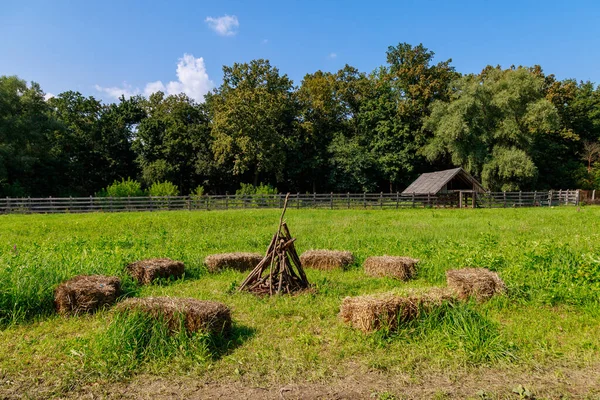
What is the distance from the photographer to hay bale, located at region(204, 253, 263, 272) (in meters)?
7.77

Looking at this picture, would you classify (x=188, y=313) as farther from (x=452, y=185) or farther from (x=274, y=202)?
(x=452, y=185)

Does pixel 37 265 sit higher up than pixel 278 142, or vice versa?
pixel 278 142

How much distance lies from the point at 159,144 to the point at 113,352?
40133mm

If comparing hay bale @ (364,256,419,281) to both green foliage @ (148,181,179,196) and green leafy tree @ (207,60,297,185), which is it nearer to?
green foliage @ (148,181,179,196)

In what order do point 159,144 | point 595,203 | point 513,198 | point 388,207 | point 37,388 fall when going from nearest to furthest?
point 37,388, point 388,207, point 513,198, point 595,203, point 159,144

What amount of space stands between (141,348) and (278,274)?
2.50 meters

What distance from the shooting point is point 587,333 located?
15.0 ft

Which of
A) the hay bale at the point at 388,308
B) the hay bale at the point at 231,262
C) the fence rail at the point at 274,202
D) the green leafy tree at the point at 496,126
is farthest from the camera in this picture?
the green leafy tree at the point at 496,126

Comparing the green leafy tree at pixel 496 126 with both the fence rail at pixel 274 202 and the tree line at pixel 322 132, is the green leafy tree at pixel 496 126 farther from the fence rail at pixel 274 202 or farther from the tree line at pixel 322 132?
the fence rail at pixel 274 202

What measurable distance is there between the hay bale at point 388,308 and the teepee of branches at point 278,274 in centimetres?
139

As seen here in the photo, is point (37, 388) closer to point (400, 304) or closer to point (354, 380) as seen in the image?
point (354, 380)

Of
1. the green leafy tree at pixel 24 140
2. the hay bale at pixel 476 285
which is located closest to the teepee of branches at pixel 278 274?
the hay bale at pixel 476 285

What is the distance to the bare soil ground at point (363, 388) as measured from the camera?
3336 millimetres

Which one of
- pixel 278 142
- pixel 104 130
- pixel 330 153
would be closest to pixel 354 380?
pixel 278 142
